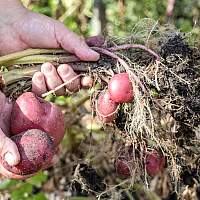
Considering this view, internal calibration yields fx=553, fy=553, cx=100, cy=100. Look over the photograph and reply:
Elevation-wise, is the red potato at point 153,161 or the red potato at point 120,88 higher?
the red potato at point 120,88

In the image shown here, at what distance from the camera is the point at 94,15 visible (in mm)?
2590

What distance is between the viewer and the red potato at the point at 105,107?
1473mm

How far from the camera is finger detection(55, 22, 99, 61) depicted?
149cm

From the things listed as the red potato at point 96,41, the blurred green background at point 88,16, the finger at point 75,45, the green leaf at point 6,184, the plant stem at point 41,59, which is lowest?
the green leaf at point 6,184

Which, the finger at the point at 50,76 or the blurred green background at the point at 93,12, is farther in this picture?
the blurred green background at the point at 93,12

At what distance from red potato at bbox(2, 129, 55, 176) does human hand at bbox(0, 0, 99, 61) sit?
0.28m

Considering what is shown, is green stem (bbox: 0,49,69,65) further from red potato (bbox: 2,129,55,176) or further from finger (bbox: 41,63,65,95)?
red potato (bbox: 2,129,55,176)

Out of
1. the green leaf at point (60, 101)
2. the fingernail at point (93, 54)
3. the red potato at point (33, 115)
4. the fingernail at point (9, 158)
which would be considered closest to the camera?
the fingernail at point (9, 158)

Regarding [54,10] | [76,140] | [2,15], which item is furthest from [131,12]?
[2,15]

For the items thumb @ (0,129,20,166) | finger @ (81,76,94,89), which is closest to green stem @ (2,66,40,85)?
finger @ (81,76,94,89)

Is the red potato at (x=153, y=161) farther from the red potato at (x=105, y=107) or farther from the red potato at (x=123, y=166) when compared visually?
the red potato at (x=105, y=107)

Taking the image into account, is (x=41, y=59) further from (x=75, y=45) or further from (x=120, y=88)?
(x=120, y=88)

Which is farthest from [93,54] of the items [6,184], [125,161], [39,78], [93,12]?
[93,12]

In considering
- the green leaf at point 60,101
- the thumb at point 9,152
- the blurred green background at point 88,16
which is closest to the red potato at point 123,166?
the thumb at point 9,152
